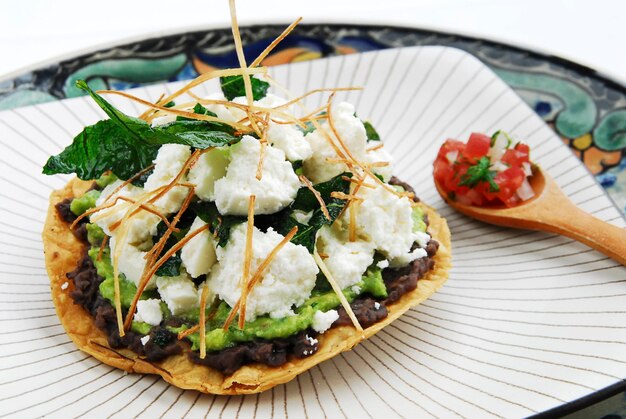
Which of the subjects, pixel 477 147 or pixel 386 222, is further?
pixel 477 147

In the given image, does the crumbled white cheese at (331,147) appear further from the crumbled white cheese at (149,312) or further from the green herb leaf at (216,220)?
the crumbled white cheese at (149,312)

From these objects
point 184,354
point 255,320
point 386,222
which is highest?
point 386,222

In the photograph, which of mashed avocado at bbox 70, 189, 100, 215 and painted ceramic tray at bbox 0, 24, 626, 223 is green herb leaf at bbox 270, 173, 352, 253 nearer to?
mashed avocado at bbox 70, 189, 100, 215

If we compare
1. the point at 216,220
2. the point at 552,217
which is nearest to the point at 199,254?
the point at 216,220

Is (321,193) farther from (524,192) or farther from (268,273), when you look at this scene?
(524,192)

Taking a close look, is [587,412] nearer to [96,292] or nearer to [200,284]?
[200,284]

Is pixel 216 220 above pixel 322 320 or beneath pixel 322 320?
above

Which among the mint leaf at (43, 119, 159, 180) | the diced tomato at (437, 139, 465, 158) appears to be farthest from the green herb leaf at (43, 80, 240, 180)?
the diced tomato at (437, 139, 465, 158)
